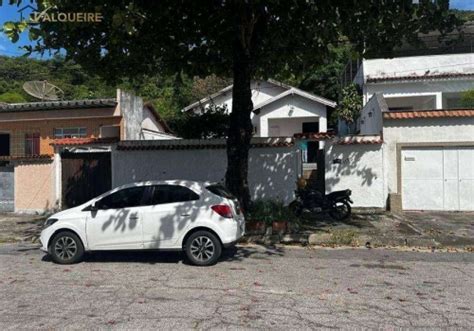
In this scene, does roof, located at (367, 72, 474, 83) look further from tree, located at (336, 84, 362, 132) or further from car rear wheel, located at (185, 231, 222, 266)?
car rear wheel, located at (185, 231, 222, 266)

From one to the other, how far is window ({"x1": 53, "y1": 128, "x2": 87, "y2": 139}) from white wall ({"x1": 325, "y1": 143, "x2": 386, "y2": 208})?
36.1 ft

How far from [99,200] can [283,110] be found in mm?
18644

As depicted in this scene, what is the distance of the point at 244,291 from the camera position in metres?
6.62

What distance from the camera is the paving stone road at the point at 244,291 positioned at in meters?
5.38

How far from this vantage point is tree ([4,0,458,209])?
33.2 ft

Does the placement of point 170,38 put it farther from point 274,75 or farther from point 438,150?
point 438,150

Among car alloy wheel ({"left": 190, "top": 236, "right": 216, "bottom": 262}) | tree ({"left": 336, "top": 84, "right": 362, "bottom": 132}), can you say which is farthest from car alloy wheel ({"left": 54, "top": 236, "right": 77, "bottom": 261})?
tree ({"left": 336, "top": 84, "right": 362, "bottom": 132})

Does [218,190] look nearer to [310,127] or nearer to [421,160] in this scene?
[421,160]

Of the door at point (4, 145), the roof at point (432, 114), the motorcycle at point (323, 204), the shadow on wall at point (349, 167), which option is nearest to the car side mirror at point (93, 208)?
the motorcycle at point (323, 204)

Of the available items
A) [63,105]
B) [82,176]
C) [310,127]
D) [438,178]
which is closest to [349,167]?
[438,178]

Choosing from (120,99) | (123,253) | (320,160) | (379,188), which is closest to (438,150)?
(379,188)

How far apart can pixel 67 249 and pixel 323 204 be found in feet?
23.2

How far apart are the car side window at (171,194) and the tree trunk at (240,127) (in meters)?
3.42

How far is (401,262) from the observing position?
8.62 m
